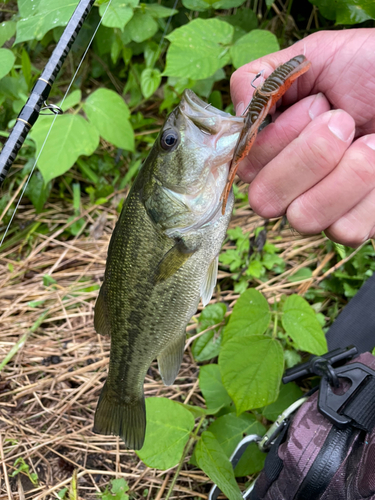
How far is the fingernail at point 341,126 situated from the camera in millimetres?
1345

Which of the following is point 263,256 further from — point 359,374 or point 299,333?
point 359,374

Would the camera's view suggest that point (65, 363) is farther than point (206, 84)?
No

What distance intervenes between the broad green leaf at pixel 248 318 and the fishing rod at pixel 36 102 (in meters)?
1.24

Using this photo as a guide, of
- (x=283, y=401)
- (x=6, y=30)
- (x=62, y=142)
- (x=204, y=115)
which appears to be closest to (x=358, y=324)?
(x=283, y=401)

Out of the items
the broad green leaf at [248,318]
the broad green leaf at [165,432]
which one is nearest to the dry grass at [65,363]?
the broad green leaf at [165,432]

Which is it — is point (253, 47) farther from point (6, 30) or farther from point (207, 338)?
point (207, 338)

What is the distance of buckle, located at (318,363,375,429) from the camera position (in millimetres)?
1581

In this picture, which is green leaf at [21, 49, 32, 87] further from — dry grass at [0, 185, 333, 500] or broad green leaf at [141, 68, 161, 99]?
dry grass at [0, 185, 333, 500]

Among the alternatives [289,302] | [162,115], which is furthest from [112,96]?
[289,302]

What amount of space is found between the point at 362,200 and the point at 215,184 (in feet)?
1.79

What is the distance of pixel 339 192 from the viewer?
139cm

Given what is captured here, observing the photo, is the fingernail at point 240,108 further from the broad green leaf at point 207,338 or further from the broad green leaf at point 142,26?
the broad green leaf at point 142,26

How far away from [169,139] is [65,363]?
1.71m

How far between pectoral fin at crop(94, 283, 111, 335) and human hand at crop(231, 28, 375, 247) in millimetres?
782
